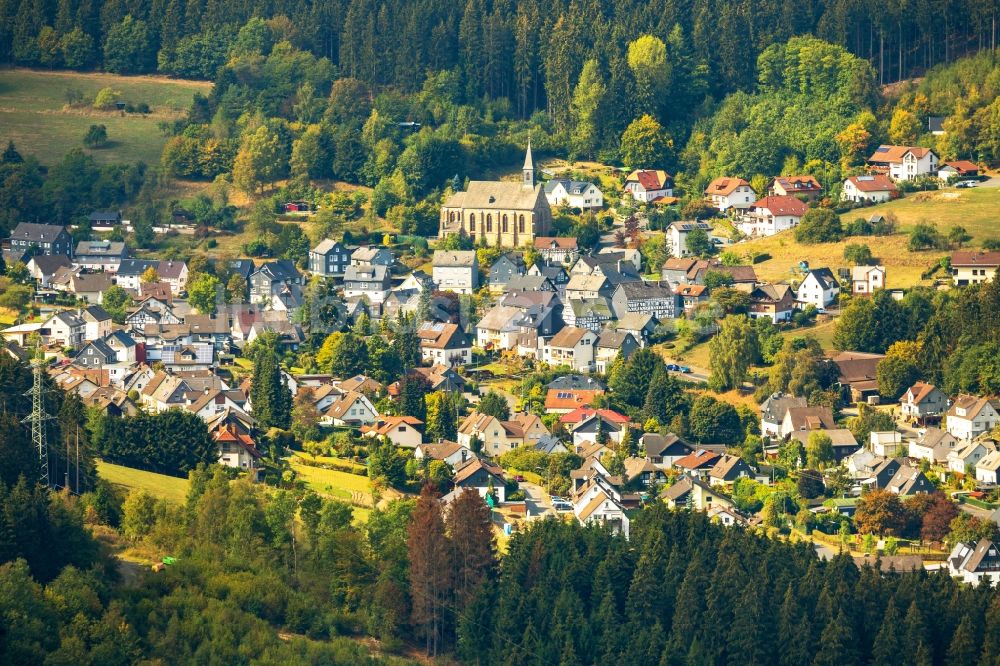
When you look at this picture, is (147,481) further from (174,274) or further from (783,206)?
(783,206)

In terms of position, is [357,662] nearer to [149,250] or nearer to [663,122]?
[149,250]

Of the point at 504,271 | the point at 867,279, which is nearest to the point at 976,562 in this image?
the point at 867,279

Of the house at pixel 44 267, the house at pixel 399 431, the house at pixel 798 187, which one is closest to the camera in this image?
the house at pixel 399 431

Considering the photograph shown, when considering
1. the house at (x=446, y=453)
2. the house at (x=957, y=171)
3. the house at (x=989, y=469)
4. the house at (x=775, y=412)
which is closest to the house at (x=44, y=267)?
the house at (x=446, y=453)

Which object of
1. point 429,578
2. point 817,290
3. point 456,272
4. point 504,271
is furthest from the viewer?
point 504,271

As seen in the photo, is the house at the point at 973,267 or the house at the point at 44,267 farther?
the house at the point at 44,267

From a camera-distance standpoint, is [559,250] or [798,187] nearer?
[559,250]

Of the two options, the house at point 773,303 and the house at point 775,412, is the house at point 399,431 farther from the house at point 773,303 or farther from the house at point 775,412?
the house at point 773,303
